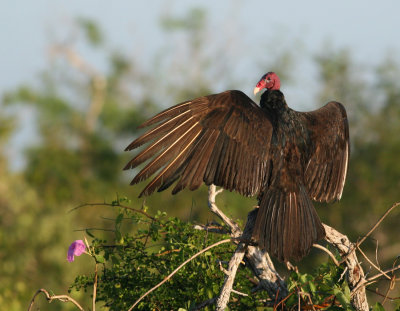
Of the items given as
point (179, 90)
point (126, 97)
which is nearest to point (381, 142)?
point (179, 90)

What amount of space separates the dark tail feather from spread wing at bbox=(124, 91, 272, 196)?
12cm

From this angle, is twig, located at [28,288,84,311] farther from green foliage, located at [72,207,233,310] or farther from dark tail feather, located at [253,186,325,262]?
dark tail feather, located at [253,186,325,262]

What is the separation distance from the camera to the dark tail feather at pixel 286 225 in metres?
3.40

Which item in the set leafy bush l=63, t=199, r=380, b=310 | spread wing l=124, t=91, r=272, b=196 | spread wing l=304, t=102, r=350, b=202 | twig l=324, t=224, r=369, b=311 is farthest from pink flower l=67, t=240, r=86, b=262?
spread wing l=304, t=102, r=350, b=202

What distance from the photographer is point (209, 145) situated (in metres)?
3.61

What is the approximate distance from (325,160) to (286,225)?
70 cm

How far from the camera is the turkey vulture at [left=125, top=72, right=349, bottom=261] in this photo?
11.3 ft

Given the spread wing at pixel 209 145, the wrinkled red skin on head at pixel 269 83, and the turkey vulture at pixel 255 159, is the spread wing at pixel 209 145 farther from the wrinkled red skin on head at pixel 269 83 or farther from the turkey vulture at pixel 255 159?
the wrinkled red skin on head at pixel 269 83

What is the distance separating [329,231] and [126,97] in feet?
96.4

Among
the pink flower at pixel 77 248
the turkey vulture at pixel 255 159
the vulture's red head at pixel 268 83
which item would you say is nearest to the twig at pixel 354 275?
the turkey vulture at pixel 255 159

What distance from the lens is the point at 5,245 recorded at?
1294 centimetres

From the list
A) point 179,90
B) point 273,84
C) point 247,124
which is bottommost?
point 247,124

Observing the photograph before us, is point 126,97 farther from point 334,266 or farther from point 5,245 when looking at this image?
point 334,266

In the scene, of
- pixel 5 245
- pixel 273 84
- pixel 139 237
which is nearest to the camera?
pixel 139 237
